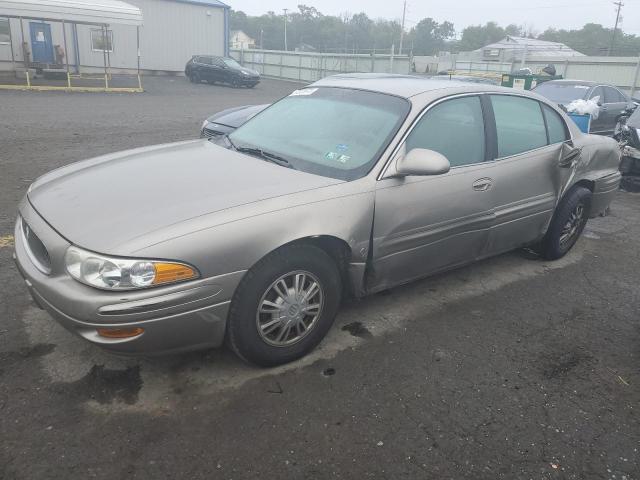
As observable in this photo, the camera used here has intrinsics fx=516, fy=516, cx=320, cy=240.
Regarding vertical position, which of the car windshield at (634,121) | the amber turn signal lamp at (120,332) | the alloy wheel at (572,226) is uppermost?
the car windshield at (634,121)

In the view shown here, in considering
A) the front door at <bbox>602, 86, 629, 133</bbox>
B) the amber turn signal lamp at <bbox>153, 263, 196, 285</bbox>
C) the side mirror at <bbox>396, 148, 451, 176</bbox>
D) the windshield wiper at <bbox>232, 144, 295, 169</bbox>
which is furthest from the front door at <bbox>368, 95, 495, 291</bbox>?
the front door at <bbox>602, 86, 629, 133</bbox>

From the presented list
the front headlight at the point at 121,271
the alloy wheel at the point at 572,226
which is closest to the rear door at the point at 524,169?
the alloy wheel at the point at 572,226

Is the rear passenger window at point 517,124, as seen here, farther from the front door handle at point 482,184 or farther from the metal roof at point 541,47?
the metal roof at point 541,47

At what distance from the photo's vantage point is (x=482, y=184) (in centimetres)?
371

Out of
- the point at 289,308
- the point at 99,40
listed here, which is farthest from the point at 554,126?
the point at 99,40

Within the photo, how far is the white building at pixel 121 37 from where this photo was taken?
2119 cm

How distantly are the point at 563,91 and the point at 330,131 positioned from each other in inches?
413

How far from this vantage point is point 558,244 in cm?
476

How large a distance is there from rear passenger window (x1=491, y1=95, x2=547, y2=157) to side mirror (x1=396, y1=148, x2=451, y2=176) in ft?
3.38

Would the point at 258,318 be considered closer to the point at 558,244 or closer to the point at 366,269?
the point at 366,269

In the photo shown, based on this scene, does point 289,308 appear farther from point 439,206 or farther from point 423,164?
point 439,206

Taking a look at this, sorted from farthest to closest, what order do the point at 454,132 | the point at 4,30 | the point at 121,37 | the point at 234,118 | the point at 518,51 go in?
the point at 518,51 → the point at 121,37 → the point at 4,30 → the point at 234,118 → the point at 454,132

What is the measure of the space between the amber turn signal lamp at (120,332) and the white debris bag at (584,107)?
34.8 ft

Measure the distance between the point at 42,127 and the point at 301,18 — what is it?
86940 mm
